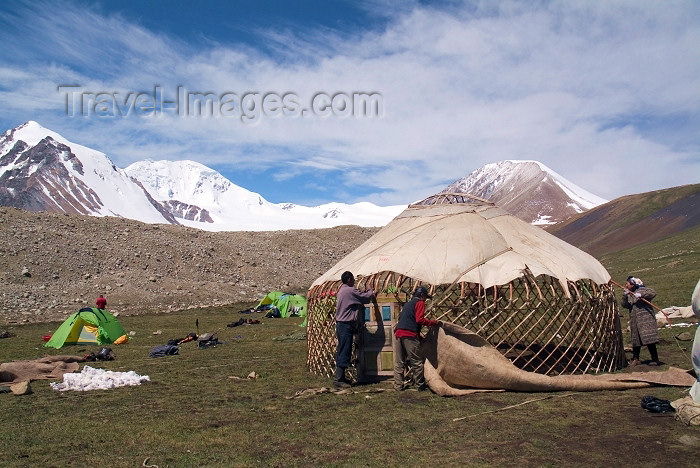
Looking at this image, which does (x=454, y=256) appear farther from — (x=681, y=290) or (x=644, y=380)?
(x=681, y=290)

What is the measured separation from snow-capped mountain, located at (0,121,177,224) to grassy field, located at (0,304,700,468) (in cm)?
12768

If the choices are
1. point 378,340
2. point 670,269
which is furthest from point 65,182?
point 378,340

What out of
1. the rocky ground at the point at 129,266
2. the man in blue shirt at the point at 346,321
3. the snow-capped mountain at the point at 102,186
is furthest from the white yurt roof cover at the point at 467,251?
the snow-capped mountain at the point at 102,186

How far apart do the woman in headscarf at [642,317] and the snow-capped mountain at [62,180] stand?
129901 mm

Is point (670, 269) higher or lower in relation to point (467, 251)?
lower

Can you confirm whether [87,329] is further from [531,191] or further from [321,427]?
[531,191]

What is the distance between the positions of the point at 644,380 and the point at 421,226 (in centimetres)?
328

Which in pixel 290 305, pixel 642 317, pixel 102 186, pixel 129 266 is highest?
pixel 102 186

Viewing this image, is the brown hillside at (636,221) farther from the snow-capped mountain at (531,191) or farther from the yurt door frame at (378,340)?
the snow-capped mountain at (531,191)

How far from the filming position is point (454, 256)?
6.72m

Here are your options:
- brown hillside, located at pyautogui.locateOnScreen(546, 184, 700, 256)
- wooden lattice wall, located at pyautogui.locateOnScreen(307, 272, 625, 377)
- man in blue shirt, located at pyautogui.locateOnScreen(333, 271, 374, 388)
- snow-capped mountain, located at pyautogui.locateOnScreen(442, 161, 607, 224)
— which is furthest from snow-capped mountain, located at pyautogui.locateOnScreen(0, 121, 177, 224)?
wooden lattice wall, located at pyautogui.locateOnScreen(307, 272, 625, 377)

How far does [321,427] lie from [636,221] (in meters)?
44.4

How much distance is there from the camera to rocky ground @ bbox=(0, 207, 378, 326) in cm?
1825

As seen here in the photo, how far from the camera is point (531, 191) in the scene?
132375 mm
